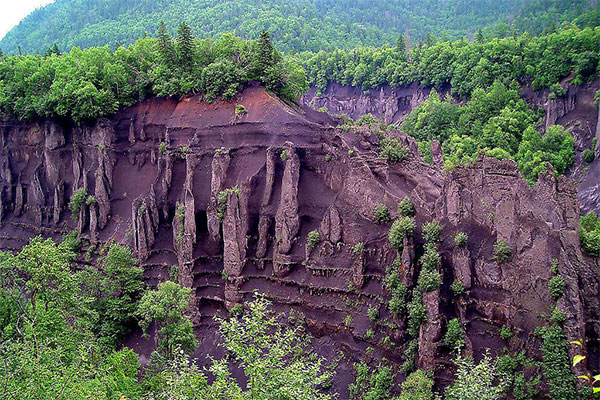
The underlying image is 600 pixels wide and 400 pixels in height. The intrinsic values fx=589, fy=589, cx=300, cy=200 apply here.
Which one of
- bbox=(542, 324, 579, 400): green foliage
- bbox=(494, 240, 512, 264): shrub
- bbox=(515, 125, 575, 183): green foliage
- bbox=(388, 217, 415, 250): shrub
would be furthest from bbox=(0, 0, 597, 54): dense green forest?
bbox=(542, 324, 579, 400): green foliage

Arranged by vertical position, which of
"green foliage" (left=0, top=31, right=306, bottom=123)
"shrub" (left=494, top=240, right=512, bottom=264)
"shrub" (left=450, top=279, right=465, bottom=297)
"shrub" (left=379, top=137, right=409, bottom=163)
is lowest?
"shrub" (left=450, top=279, right=465, bottom=297)

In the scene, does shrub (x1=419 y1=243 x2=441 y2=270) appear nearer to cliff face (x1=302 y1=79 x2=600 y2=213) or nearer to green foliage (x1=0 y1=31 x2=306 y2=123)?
green foliage (x1=0 y1=31 x2=306 y2=123)

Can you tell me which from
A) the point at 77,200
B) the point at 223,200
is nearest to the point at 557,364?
the point at 223,200

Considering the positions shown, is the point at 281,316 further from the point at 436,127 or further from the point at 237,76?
the point at 436,127

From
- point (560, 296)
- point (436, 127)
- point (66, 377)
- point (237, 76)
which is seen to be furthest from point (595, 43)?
point (66, 377)

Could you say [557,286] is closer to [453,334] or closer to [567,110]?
[453,334]

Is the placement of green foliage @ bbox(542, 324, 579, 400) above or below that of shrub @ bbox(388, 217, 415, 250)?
below

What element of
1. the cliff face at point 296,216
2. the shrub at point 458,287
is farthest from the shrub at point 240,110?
the shrub at point 458,287
